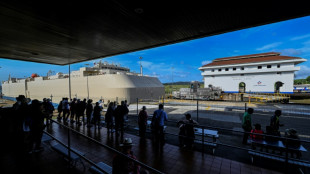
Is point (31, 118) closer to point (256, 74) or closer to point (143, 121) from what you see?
point (143, 121)

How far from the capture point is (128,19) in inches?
158

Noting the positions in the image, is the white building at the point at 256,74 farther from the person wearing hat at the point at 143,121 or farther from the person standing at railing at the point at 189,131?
the person wearing hat at the point at 143,121

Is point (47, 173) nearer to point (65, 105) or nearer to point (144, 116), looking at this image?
point (144, 116)

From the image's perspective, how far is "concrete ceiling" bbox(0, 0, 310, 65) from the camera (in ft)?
10.7

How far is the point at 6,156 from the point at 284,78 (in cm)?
4020

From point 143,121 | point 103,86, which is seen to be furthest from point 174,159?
point 103,86

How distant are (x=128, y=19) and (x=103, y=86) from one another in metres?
23.2

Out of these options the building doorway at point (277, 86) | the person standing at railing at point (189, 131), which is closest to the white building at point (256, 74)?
the building doorway at point (277, 86)

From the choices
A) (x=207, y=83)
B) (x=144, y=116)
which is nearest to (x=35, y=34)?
(x=144, y=116)

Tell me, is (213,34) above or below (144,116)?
above

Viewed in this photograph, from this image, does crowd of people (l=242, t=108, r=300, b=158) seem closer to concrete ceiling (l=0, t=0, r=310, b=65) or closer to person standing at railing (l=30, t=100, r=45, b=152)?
concrete ceiling (l=0, t=0, r=310, b=65)

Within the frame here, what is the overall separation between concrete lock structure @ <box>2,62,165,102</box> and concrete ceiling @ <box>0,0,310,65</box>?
14.1m

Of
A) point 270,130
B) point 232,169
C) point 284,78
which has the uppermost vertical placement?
point 284,78

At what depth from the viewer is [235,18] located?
3.83 m
